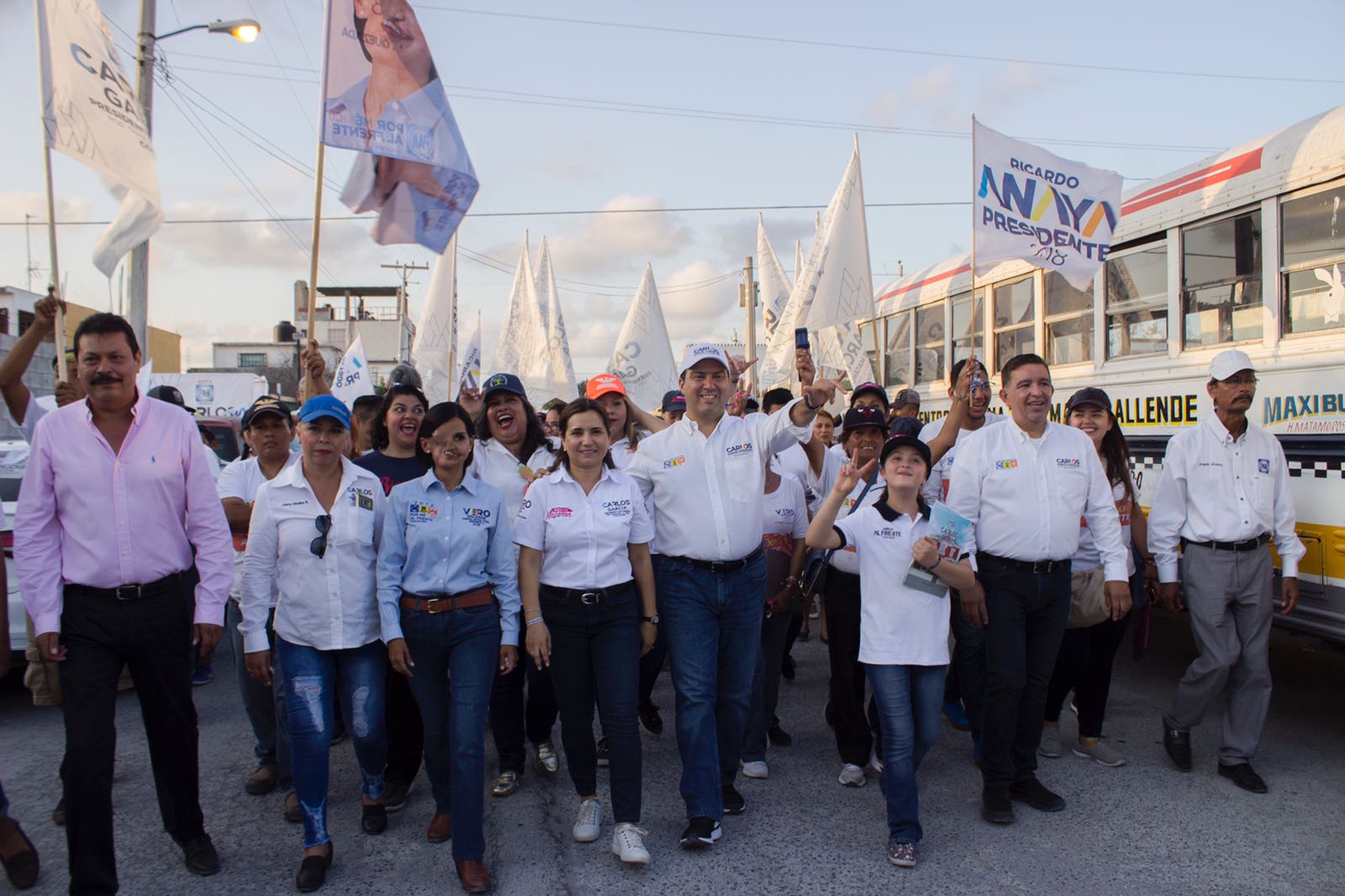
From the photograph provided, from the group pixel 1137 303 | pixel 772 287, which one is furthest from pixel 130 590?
pixel 772 287

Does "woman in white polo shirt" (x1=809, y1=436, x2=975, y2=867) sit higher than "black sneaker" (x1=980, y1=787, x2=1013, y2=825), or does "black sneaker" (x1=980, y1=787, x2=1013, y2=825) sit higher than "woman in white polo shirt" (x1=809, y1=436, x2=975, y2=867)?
"woman in white polo shirt" (x1=809, y1=436, x2=975, y2=867)

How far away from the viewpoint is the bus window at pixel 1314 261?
468 centimetres

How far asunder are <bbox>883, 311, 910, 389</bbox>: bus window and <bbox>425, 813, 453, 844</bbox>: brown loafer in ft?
21.7

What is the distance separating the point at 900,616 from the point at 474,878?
198 cm

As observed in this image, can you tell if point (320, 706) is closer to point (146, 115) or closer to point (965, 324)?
point (965, 324)

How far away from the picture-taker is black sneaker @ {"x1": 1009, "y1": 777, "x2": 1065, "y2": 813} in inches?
166

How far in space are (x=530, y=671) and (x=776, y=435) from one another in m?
1.78

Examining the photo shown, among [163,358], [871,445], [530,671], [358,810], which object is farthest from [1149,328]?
[163,358]

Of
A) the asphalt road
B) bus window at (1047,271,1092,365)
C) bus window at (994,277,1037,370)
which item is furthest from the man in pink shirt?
bus window at (994,277,1037,370)

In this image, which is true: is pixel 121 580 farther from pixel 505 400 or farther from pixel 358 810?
pixel 505 400

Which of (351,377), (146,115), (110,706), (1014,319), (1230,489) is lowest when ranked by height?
(110,706)

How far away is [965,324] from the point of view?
26.5ft

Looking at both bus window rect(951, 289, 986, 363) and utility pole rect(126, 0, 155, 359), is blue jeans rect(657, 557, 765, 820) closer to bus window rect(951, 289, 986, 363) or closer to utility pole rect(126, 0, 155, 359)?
bus window rect(951, 289, 986, 363)

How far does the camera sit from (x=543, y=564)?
389 cm
